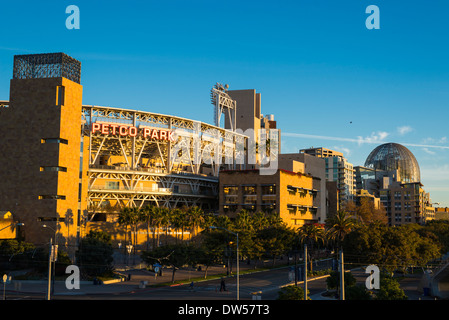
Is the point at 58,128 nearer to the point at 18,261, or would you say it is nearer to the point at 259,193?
the point at 18,261

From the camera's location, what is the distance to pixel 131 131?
13575cm

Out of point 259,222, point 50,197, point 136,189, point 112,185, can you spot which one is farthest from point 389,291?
point 112,185

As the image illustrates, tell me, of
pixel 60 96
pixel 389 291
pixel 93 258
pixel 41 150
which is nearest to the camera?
pixel 389 291

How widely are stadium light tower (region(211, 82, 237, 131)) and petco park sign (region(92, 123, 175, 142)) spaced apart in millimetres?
37939

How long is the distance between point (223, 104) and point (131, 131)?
57.8 m

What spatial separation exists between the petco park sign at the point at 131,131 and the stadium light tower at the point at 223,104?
37939 millimetres

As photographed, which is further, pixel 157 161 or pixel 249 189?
A: pixel 157 161

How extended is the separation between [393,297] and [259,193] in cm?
8761

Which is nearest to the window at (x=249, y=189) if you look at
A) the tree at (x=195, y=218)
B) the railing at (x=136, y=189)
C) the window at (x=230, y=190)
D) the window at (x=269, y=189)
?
the window at (x=230, y=190)

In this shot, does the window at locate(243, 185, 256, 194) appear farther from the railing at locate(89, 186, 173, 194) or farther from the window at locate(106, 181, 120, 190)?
the window at locate(106, 181, 120, 190)

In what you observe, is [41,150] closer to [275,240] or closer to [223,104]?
[275,240]

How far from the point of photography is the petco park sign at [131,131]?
13150 cm

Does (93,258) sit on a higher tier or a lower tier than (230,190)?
lower
